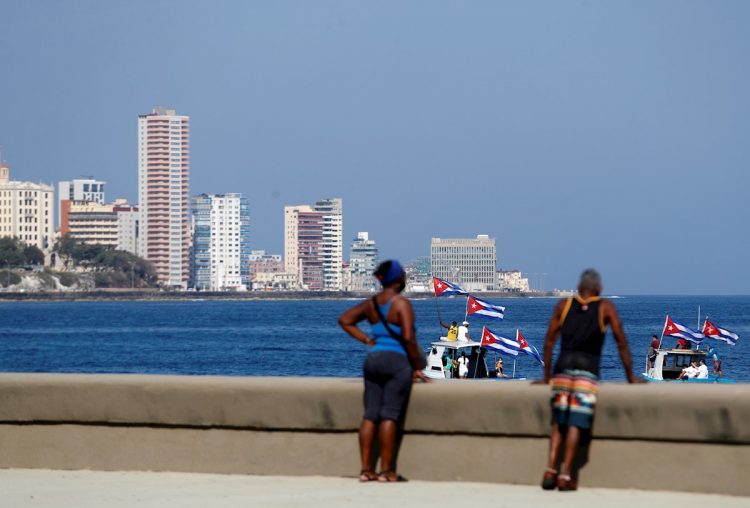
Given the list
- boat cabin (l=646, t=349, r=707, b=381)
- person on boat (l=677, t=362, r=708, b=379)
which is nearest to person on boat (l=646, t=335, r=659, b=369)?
boat cabin (l=646, t=349, r=707, b=381)

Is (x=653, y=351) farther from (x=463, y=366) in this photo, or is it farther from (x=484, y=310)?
(x=463, y=366)

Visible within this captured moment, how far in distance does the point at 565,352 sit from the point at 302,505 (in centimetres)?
192

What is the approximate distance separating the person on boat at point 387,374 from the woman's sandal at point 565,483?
112 cm

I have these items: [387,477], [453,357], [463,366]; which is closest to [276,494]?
[387,477]

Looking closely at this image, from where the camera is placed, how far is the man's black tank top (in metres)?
8.59

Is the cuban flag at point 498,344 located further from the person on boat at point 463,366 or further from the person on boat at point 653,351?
the person on boat at point 653,351

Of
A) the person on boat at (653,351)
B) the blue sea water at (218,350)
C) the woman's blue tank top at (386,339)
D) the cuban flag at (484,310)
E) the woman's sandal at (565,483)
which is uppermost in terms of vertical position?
the woman's blue tank top at (386,339)

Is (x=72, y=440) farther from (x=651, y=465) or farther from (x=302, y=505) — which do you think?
(x=651, y=465)

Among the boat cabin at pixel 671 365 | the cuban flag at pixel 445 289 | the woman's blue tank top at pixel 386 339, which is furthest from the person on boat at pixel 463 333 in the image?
the woman's blue tank top at pixel 386 339

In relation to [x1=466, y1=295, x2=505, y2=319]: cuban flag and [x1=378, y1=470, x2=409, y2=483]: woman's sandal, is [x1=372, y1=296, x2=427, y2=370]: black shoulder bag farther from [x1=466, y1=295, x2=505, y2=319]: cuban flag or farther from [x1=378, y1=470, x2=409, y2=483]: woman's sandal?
[x1=466, y1=295, x2=505, y2=319]: cuban flag

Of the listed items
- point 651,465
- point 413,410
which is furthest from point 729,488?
point 413,410

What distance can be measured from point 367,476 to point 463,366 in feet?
97.8

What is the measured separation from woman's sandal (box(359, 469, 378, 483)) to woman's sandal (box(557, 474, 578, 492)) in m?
1.25

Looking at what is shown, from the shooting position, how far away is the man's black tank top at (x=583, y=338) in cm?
859
